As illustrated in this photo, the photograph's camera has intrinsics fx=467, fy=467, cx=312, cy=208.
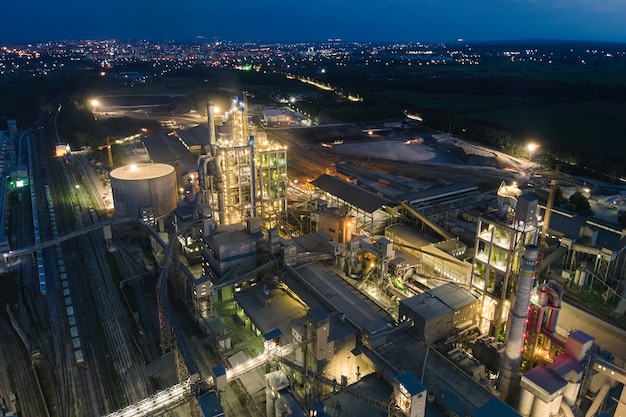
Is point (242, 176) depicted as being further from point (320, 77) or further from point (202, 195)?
point (320, 77)

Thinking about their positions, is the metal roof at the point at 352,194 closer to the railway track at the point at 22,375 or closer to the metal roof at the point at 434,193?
the metal roof at the point at 434,193

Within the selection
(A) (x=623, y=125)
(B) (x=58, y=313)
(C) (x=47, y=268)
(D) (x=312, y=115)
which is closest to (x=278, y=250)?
(B) (x=58, y=313)

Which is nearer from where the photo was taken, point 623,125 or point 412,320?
point 412,320

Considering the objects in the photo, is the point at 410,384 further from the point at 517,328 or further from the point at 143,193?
the point at 143,193

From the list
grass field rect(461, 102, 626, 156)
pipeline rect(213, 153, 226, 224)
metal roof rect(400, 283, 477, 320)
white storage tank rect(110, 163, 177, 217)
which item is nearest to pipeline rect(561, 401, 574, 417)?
metal roof rect(400, 283, 477, 320)

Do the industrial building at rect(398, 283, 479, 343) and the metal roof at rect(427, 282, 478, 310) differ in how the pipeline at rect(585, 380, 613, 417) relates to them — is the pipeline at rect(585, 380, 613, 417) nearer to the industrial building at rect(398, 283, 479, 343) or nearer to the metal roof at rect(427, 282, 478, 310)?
the industrial building at rect(398, 283, 479, 343)

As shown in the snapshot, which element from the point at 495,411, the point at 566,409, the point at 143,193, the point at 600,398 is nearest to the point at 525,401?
the point at 566,409

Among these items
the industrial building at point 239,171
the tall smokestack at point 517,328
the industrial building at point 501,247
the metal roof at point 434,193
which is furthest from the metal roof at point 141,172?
the tall smokestack at point 517,328
